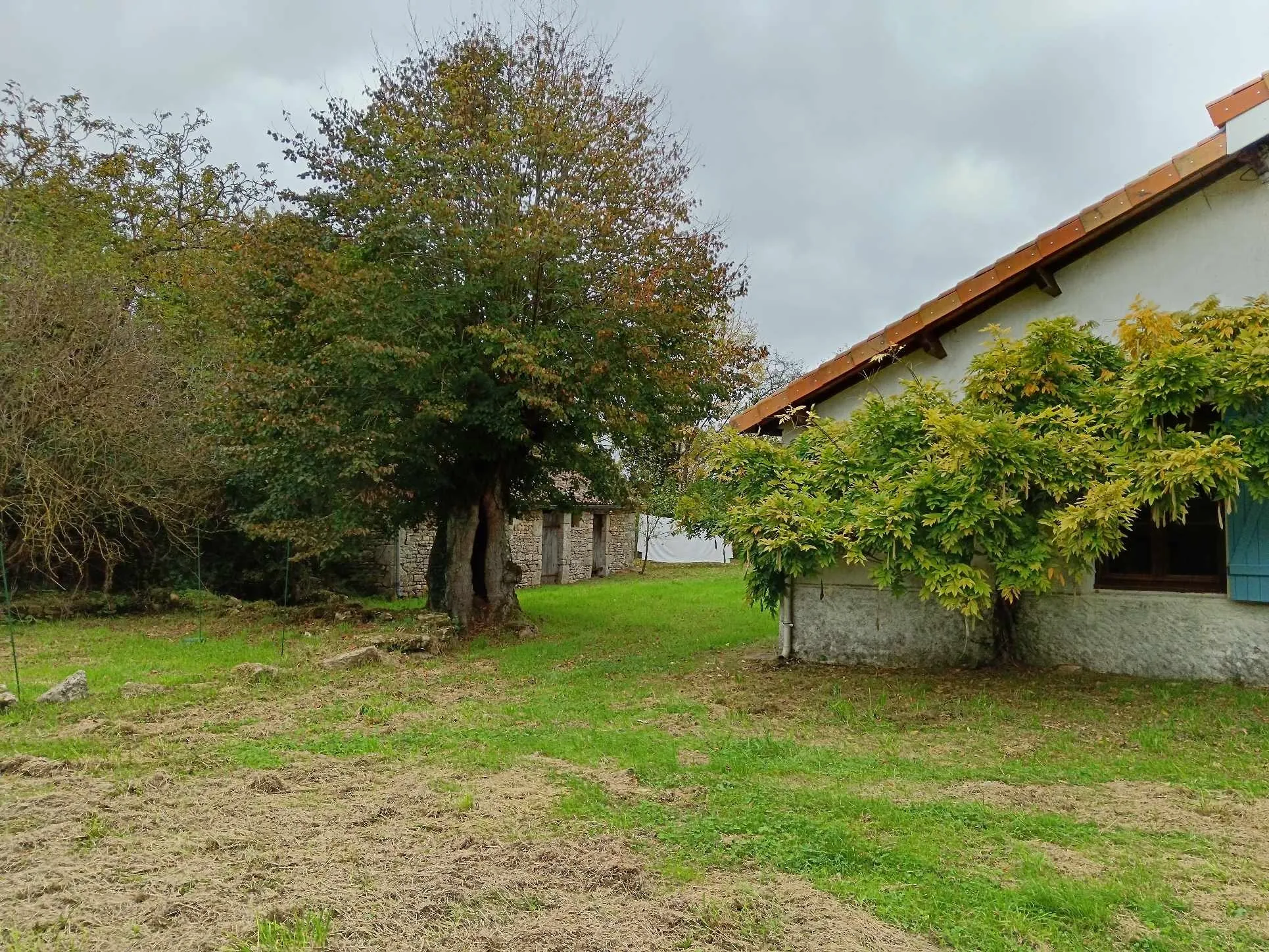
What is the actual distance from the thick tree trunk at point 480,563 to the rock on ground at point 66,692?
6039mm

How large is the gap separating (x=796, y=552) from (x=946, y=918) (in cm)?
462

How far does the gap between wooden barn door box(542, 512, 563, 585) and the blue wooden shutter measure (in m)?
20.4

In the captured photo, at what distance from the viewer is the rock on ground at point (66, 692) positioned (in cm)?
784

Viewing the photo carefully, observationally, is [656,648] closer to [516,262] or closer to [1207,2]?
[516,262]

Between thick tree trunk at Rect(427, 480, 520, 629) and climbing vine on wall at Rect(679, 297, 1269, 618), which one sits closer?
climbing vine on wall at Rect(679, 297, 1269, 618)

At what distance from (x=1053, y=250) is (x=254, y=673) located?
983 centimetres

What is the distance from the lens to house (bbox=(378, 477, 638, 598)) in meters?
21.2

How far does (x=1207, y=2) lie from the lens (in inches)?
382

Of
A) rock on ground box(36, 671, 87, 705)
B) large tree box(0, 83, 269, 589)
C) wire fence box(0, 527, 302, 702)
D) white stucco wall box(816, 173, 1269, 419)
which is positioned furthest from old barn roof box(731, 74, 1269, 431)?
large tree box(0, 83, 269, 589)

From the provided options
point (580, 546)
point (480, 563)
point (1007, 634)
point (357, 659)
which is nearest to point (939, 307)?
point (1007, 634)

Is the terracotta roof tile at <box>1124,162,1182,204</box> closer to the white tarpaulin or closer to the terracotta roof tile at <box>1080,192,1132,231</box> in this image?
the terracotta roof tile at <box>1080,192,1132,231</box>

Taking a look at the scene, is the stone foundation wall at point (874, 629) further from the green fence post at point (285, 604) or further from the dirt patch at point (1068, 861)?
the green fence post at point (285, 604)

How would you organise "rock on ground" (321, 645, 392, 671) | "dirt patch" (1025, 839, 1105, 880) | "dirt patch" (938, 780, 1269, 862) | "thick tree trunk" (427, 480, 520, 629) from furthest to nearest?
"thick tree trunk" (427, 480, 520, 629)
"rock on ground" (321, 645, 392, 671)
"dirt patch" (938, 780, 1269, 862)
"dirt patch" (1025, 839, 1105, 880)

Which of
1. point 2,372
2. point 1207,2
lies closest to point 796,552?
point 1207,2
